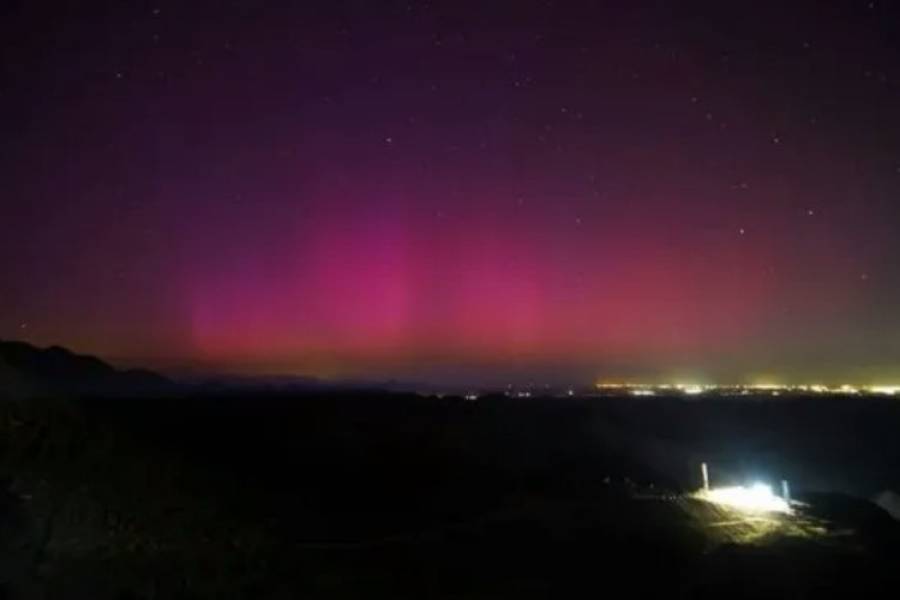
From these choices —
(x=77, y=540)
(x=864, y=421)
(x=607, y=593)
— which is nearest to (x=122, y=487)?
(x=77, y=540)

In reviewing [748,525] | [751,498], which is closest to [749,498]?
[751,498]

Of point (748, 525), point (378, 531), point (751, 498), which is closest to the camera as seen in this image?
point (748, 525)

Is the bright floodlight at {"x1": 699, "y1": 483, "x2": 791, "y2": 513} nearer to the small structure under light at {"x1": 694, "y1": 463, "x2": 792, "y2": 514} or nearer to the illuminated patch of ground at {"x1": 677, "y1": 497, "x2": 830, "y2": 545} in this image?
the small structure under light at {"x1": 694, "y1": 463, "x2": 792, "y2": 514}

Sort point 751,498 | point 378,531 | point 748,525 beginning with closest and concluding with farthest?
point 748,525
point 378,531
point 751,498

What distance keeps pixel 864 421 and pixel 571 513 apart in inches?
3323

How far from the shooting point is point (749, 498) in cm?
3247

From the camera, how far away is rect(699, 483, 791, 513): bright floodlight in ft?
99.4

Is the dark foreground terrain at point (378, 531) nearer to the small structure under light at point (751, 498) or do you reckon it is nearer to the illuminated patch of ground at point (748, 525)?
the illuminated patch of ground at point (748, 525)

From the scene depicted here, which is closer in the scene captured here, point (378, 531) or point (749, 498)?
point (378, 531)

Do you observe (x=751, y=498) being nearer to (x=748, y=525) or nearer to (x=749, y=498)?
(x=749, y=498)

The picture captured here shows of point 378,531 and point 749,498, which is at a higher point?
point 749,498

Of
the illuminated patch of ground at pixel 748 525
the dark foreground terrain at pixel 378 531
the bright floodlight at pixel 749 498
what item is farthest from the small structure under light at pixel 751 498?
the dark foreground terrain at pixel 378 531

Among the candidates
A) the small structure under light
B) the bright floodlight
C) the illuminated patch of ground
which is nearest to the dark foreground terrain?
the illuminated patch of ground

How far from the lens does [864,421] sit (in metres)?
98.2
